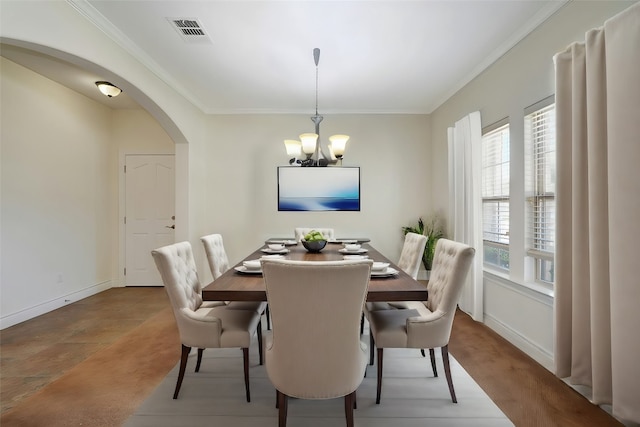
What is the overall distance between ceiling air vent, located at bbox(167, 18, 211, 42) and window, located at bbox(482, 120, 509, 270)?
2879 millimetres

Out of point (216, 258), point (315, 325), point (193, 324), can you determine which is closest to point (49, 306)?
point (216, 258)

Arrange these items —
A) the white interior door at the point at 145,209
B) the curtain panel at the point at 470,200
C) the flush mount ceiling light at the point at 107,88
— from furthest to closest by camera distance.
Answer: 1. the white interior door at the point at 145,209
2. the flush mount ceiling light at the point at 107,88
3. the curtain panel at the point at 470,200

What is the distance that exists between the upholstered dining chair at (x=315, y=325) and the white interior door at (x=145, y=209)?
160 inches

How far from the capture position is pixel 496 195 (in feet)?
11.0

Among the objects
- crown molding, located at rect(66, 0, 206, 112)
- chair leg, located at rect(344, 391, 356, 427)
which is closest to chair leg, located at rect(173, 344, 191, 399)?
chair leg, located at rect(344, 391, 356, 427)

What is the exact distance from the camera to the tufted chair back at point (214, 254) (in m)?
2.71

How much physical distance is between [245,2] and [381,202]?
3.34 meters

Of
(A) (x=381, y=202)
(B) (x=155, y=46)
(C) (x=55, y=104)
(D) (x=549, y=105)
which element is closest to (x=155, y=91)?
(B) (x=155, y=46)

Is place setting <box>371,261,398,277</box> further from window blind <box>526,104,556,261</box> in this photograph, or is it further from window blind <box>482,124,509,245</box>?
window blind <box>482,124,509,245</box>

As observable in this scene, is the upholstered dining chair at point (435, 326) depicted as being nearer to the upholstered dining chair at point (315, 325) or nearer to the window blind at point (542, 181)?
the upholstered dining chair at point (315, 325)

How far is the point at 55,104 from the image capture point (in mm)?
3873

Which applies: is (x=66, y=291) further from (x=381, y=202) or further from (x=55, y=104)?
(x=381, y=202)

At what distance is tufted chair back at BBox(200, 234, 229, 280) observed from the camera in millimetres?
2711

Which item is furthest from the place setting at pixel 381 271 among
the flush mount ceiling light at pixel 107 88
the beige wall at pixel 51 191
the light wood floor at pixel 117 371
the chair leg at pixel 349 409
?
the beige wall at pixel 51 191
